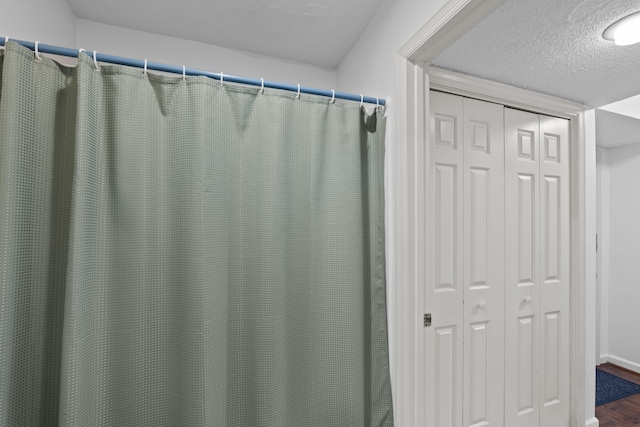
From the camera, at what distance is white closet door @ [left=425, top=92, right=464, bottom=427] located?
5.01 feet

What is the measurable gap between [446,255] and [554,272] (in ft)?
2.94

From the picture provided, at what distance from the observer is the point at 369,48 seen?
1438mm

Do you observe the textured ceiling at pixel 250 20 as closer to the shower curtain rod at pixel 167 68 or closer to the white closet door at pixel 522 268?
the shower curtain rod at pixel 167 68

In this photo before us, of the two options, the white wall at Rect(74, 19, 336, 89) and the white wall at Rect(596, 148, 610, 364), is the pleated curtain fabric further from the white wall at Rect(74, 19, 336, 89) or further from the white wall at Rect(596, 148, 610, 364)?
the white wall at Rect(596, 148, 610, 364)

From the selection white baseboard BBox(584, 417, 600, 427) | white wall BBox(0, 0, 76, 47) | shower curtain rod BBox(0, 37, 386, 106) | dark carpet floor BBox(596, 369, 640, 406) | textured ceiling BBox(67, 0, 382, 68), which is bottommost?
dark carpet floor BBox(596, 369, 640, 406)

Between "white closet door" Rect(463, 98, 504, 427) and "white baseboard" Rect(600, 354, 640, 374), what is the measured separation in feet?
8.12

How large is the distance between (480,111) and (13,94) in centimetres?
196

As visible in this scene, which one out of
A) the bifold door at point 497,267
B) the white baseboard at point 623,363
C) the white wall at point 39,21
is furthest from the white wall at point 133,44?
the white baseboard at point 623,363

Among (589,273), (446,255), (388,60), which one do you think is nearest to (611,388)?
(589,273)

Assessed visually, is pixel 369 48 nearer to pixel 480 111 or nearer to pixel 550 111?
pixel 480 111

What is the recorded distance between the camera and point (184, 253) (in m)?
1.07

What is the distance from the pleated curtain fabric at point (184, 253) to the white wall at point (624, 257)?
3329mm

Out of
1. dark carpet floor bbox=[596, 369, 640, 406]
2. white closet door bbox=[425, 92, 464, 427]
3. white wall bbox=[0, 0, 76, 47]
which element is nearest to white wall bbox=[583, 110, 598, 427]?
dark carpet floor bbox=[596, 369, 640, 406]

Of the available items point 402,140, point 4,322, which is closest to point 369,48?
point 402,140
